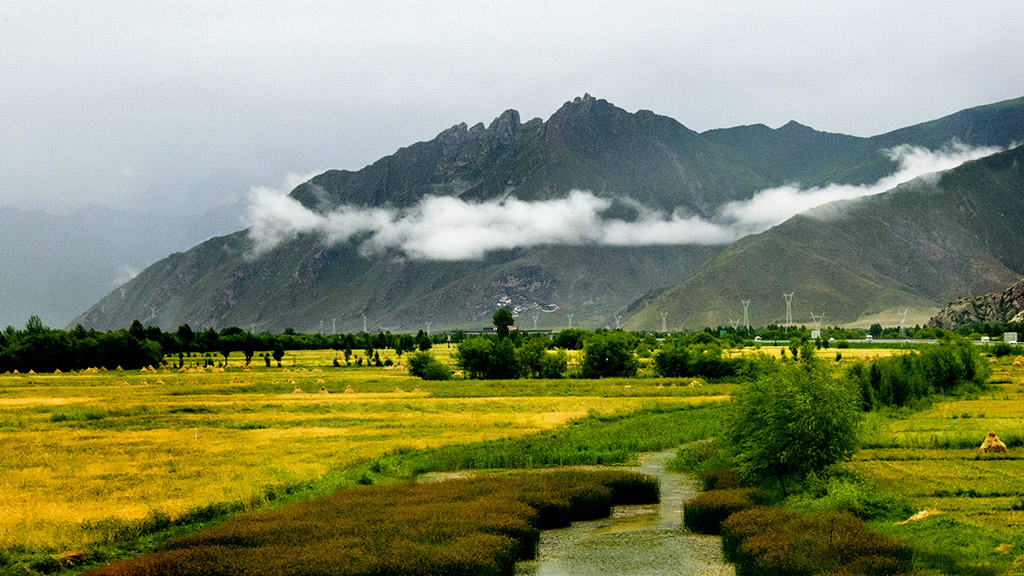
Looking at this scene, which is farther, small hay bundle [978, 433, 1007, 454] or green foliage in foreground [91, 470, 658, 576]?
small hay bundle [978, 433, 1007, 454]

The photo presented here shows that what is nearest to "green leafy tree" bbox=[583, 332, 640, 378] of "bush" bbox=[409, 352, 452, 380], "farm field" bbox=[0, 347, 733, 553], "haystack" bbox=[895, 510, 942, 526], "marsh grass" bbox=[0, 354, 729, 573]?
"farm field" bbox=[0, 347, 733, 553]

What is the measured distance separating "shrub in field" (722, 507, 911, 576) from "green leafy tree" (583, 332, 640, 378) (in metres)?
92.1

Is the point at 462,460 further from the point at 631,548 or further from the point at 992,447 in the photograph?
the point at 992,447

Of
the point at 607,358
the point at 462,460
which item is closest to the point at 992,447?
the point at 462,460

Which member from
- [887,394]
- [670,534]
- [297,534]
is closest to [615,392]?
[887,394]

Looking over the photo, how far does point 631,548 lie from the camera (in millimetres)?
30109

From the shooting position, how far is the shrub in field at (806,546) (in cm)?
2416

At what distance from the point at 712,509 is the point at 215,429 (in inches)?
1549

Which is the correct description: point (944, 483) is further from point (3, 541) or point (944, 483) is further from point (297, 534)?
point (3, 541)

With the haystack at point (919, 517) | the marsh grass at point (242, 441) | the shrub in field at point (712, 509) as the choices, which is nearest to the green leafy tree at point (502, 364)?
the marsh grass at point (242, 441)

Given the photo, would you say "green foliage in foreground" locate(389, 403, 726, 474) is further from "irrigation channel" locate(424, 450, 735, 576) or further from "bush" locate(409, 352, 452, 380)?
"bush" locate(409, 352, 452, 380)

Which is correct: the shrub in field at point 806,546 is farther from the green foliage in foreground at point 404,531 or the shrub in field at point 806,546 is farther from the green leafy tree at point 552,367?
the green leafy tree at point 552,367

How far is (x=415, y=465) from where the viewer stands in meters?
46.3

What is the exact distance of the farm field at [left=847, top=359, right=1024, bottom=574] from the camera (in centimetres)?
2603
